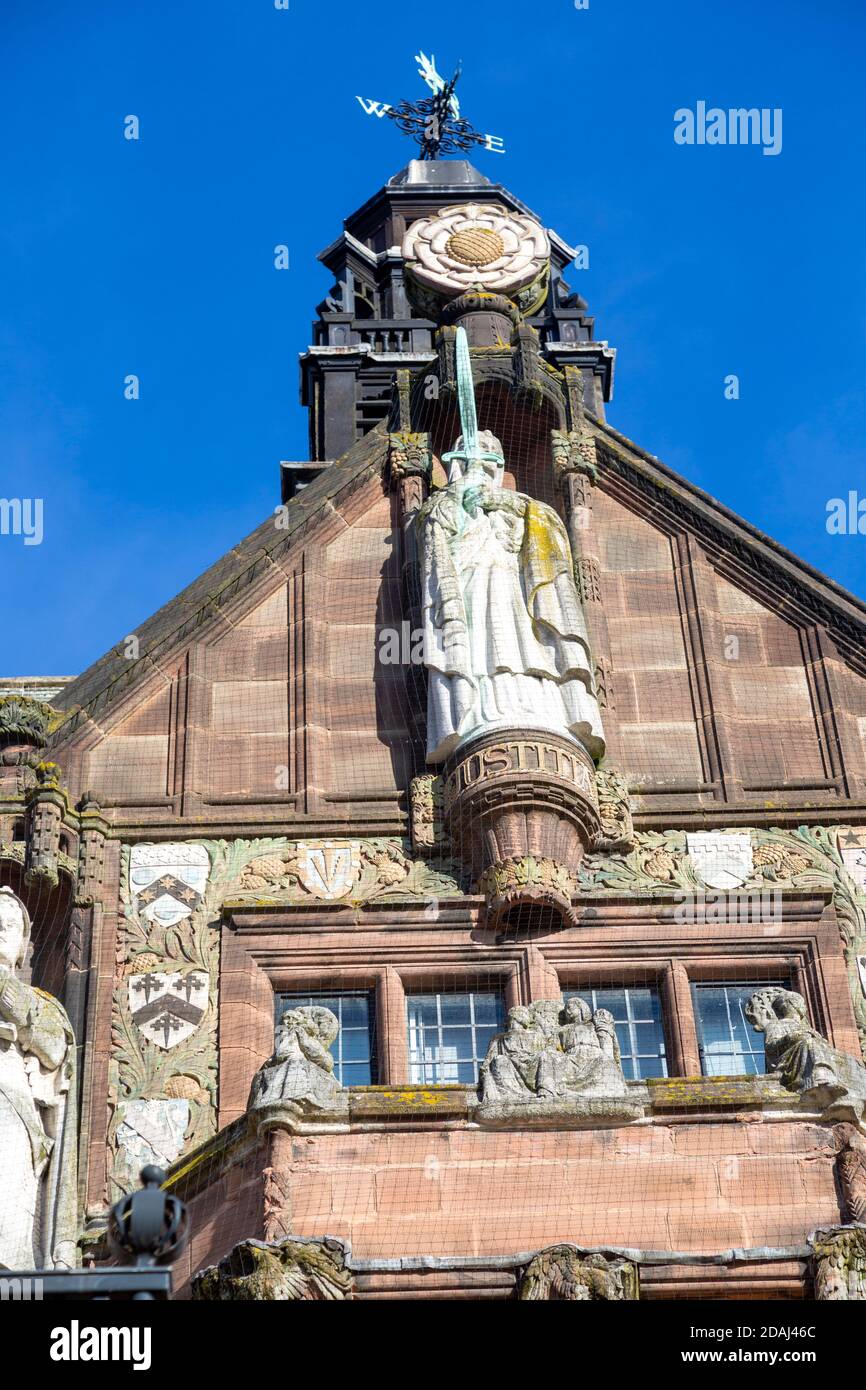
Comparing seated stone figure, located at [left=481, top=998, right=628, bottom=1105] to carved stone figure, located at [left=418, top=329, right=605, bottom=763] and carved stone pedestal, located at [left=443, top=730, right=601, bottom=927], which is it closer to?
carved stone pedestal, located at [left=443, top=730, right=601, bottom=927]

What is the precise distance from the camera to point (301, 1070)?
19.7 m

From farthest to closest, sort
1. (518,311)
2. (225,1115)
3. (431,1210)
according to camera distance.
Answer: (518,311) < (225,1115) < (431,1210)

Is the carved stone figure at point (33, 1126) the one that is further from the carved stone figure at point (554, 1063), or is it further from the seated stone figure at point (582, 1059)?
the seated stone figure at point (582, 1059)

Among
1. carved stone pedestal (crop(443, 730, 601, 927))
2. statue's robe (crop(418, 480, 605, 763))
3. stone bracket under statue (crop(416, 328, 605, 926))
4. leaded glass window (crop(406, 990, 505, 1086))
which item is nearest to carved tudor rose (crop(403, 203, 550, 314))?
stone bracket under statue (crop(416, 328, 605, 926))

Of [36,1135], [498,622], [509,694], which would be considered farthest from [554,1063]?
[498,622]

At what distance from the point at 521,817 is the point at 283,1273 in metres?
5.83

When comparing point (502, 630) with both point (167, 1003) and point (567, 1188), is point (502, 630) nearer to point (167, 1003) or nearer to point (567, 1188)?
point (167, 1003)

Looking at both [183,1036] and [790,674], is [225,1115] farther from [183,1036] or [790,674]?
[790,674]

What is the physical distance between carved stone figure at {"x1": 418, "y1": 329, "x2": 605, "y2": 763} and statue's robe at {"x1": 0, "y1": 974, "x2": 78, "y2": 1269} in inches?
194

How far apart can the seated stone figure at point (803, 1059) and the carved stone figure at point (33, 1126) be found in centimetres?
496

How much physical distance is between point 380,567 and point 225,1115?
20.8 feet

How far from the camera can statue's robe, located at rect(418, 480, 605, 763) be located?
936 inches
